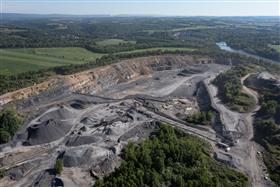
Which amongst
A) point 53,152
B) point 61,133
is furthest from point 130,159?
point 61,133

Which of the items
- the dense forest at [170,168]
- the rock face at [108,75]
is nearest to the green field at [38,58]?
the rock face at [108,75]

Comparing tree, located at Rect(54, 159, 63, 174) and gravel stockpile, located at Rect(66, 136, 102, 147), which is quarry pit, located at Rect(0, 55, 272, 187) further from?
tree, located at Rect(54, 159, 63, 174)

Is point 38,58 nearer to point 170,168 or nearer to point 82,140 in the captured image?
point 82,140

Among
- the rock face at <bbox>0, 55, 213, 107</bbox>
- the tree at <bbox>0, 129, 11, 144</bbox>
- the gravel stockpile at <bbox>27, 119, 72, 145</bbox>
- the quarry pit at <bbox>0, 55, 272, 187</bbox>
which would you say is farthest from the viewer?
the rock face at <bbox>0, 55, 213, 107</bbox>

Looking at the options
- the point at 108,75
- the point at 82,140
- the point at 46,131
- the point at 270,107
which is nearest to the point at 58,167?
the point at 82,140

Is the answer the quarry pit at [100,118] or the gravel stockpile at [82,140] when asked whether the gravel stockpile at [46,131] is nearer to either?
the quarry pit at [100,118]

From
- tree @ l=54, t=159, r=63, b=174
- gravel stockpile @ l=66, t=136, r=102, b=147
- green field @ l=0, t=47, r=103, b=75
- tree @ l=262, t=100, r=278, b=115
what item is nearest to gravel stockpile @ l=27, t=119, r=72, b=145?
gravel stockpile @ l=66, t=136, r=102, b=147
